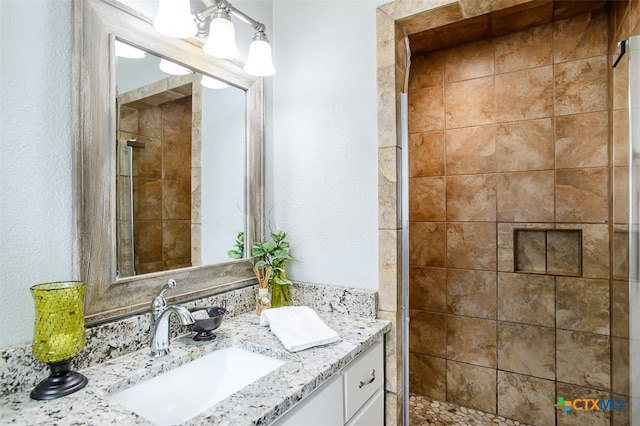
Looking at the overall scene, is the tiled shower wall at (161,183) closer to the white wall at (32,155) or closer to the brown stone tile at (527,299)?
the white wall at (32,155)

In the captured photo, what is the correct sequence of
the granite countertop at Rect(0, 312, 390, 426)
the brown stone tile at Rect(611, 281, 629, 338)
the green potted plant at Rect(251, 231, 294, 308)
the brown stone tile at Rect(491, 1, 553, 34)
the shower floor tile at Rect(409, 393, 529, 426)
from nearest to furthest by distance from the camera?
the granite countertop at Rect(0, 312, 390, 426), the green potted plant at Rect(251, 231, 294, 308), the brown stone tile at Rect(611, 281, 629, 338), the brown stone tile at Rect(491, 1, 553, 34), the shower floor tile at Rect(409, 393, 529, 426)

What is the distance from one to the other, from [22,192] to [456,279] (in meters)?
2.25

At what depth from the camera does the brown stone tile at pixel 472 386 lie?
2156mm

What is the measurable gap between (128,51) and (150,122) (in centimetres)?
22

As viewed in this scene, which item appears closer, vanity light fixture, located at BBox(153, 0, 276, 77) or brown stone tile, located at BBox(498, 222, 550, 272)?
vanity light fixture, located at BBox(153, 0, 276, 77)

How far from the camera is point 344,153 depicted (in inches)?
57.2

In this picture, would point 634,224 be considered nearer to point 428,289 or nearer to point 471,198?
point 471,198

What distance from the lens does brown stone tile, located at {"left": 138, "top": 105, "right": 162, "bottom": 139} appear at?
3.75 ft

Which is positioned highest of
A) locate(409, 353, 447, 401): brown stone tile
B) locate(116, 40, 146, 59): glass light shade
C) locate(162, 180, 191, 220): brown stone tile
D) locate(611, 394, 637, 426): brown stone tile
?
locate(116, 40, 146, 59): glass light shade

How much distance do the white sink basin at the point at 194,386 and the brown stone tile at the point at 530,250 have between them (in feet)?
5.77

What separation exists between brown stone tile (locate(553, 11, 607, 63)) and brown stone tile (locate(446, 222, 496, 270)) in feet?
3.51

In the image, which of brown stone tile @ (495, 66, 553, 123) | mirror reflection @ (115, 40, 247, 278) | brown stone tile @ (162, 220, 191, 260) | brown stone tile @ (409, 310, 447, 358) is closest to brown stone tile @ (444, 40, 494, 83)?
brown stone tile @ (495, 66, 553, 123)

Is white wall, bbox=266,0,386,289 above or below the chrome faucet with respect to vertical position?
above

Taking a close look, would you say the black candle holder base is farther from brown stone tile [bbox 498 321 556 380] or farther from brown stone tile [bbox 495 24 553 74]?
brown stone tile [bbox 495 24 553 74]
